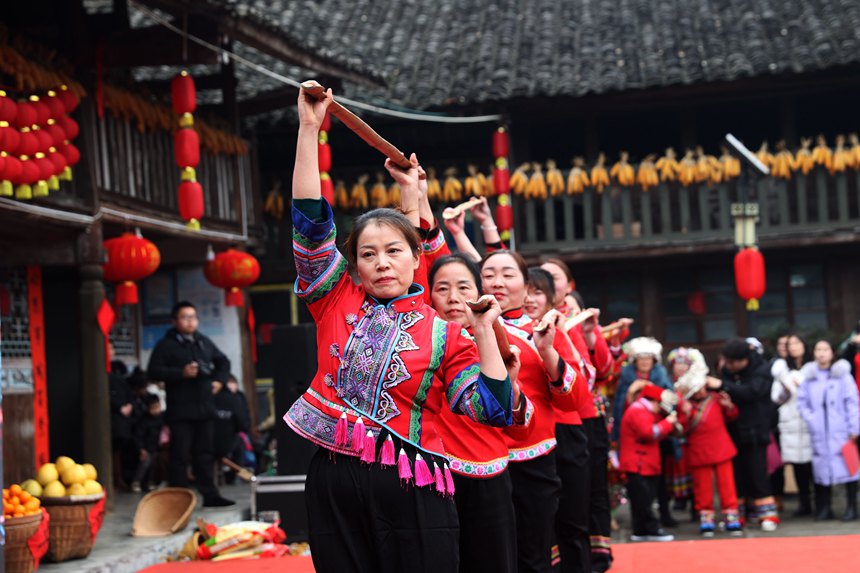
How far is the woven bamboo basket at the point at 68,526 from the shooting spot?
312 inches

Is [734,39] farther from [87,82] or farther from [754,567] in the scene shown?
[754,567]

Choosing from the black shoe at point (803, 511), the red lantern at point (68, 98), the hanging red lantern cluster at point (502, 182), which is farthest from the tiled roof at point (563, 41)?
the black shoe at point (803, 511)

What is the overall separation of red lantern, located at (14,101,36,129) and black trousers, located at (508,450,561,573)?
5.23m

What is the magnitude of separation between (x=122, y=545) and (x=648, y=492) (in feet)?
14.0

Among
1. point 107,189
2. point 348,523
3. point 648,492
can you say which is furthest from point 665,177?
point 348,523

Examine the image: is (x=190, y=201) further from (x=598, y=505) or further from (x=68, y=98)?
(x=598, y=505)

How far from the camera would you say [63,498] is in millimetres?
7984

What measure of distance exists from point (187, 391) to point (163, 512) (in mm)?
1132

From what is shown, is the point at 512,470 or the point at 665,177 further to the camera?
the point at 665,177

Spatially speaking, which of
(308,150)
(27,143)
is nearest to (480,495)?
(308,150)

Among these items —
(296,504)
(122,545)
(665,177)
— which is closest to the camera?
(122,545)

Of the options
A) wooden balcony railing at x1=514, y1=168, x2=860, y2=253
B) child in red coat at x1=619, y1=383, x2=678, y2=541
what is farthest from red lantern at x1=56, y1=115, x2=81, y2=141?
wooden balcony railing at x1=514, y1=168, x2=860, y2=253

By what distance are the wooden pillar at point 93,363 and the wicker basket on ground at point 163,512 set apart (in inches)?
34.3

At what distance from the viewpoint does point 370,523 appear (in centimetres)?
351
